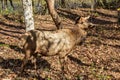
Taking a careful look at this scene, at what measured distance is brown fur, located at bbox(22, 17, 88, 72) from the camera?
872cm

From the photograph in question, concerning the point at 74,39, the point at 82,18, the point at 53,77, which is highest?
the point at 82,18

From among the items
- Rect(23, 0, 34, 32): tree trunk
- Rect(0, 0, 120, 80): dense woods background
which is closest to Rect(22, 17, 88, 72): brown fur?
Rect(0, 0, 120, 80): dense woods background

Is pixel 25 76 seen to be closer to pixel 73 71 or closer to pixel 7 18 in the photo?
pixel 73 71

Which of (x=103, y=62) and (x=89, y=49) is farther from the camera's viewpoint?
(x=89, y=49)

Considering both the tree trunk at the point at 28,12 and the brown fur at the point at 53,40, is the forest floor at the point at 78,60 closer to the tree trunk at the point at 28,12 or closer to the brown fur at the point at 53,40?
the brown fur at the point at 53,40

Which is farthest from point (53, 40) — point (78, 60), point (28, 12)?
point (28, 12)

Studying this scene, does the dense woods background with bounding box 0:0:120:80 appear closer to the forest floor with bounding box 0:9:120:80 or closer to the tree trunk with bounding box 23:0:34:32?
the forest floor with bounding box 0:9:120:80

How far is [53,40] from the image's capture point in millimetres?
8766

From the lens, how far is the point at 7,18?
65.7ft

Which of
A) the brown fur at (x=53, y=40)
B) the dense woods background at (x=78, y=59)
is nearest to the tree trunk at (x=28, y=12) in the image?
the dense woods background at (x=78, y=59)

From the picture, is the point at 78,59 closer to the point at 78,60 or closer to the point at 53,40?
the point at 78,60

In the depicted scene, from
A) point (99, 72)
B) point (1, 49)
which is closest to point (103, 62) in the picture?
point (99, 72)

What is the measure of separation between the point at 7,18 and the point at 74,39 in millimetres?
11912

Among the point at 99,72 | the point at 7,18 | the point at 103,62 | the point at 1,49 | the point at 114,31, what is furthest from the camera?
the point at 7,18
